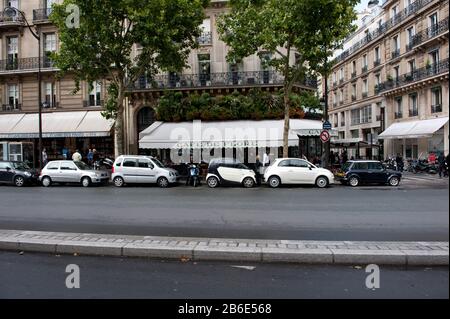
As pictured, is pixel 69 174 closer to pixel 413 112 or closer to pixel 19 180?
pixel 19 180

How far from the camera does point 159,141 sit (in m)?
23.7

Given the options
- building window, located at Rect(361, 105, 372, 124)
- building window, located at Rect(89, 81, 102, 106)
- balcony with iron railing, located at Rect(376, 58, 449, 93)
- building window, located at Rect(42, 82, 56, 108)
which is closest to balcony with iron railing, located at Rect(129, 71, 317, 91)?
building window, located at Rect(89, 81, 102, 106)

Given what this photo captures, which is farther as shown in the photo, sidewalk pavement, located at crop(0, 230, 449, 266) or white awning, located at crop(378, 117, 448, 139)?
white awning, located at crop(378, 117, 448, 139)

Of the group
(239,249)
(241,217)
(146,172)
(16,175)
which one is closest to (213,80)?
(146,172)

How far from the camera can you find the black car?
1944 centimetres

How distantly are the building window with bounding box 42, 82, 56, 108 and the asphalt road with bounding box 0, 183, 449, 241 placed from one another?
1842cm

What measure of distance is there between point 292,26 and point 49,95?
1953cm

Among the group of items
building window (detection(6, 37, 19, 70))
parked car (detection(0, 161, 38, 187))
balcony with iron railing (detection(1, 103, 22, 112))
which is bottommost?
parked car (detection(0, 161, 38, 187))

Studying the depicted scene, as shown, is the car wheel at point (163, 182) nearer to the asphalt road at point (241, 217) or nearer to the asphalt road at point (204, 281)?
the asphalt road at point (241, 217)

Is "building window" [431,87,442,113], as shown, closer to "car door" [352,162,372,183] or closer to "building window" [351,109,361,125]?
"car door" [352,162,372,183]

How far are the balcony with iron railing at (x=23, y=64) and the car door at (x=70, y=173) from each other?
42.3 feet

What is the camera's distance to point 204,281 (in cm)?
486
